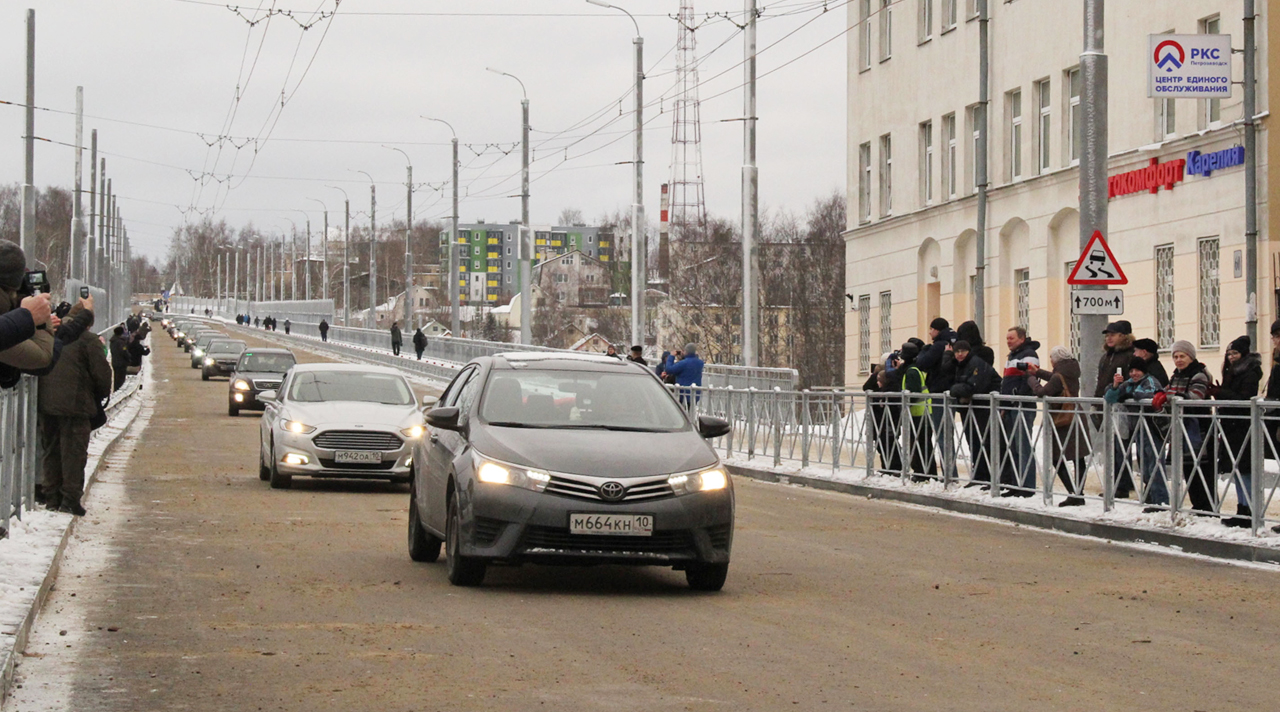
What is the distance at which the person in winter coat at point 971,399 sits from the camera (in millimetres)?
19062

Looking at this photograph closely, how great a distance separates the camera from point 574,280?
192 meters

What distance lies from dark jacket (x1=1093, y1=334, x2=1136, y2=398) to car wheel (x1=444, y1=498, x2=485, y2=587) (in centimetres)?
755

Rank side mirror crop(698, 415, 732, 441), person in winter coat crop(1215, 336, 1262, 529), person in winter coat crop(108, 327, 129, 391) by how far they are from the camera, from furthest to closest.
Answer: person in winter coat crop(108, 327, 129, 391)
person in winter coat crop(1215, 336, 1262, 529)
side mirror crop(698, 415, 732, 441)

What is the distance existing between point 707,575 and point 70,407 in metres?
5.74

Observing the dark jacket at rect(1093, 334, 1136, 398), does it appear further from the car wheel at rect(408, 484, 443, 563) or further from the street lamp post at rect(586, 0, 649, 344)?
the street lamp post at rect(586, 0, 649, 344)

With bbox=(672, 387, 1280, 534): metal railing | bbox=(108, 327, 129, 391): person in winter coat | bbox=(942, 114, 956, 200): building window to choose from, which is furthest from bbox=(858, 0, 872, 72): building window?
bbox=(672, 387, 1280, 534): metal railing

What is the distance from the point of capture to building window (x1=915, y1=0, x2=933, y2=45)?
42.2 metres

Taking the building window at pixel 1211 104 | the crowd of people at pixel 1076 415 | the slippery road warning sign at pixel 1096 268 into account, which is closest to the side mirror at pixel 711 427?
the crowd of people at pixel 1076 415

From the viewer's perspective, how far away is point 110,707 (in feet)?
23.2

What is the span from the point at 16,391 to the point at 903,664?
6734 mm

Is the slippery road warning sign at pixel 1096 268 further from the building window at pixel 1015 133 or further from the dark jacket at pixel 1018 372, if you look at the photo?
the building window at pixel 1015 133

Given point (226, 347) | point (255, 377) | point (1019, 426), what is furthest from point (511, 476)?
point (226, 347)

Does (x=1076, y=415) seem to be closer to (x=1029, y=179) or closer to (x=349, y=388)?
(x=349, y=388)

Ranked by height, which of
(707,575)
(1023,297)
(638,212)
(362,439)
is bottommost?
(707,575)
